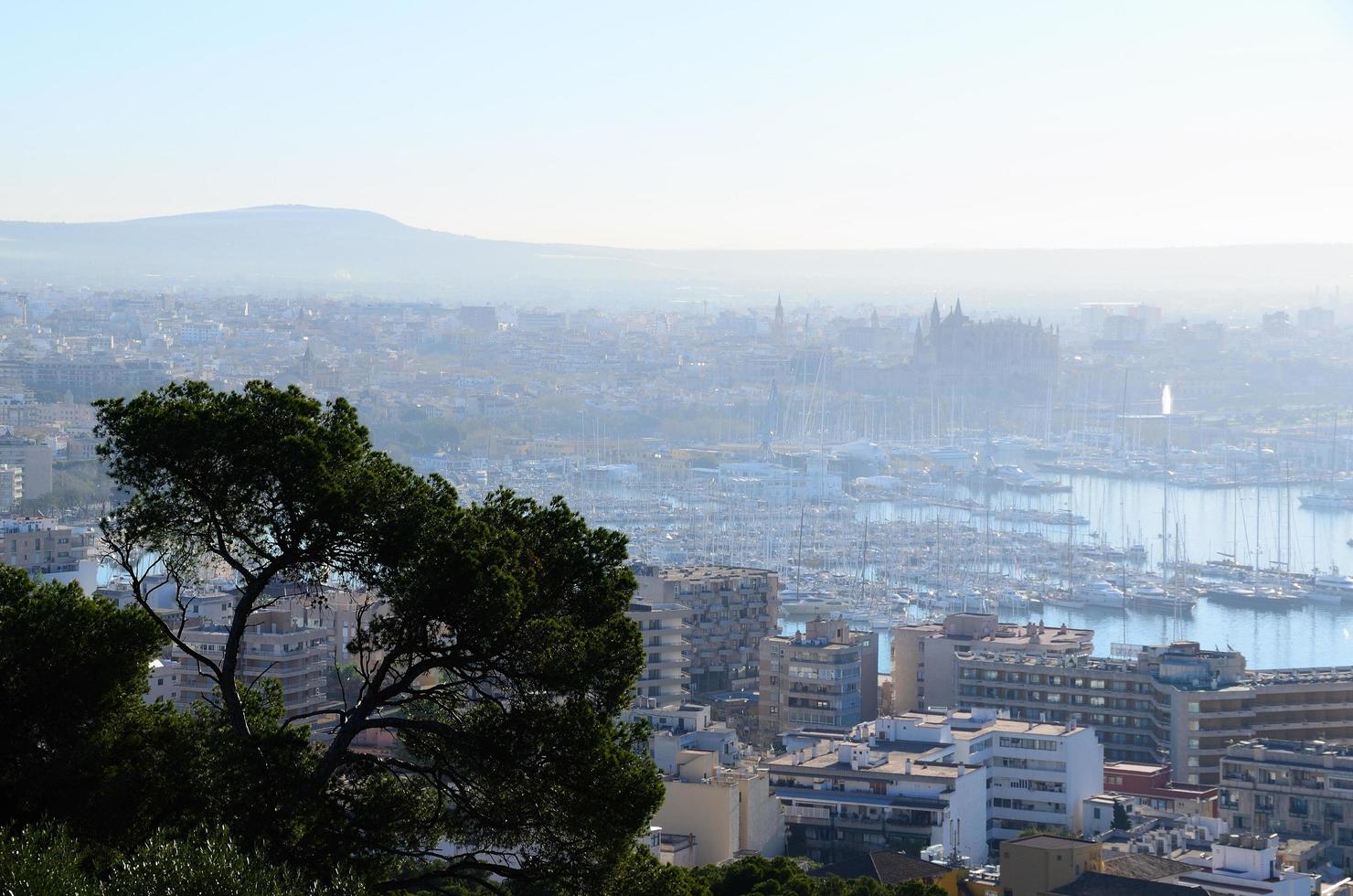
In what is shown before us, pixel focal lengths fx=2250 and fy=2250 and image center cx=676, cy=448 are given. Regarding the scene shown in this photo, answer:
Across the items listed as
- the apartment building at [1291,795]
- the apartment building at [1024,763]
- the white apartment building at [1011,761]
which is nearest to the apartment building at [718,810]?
the white apartment building at [1011,761]

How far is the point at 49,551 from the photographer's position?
16.4m

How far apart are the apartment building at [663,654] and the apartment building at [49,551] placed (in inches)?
173

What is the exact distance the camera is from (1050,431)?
156 ft

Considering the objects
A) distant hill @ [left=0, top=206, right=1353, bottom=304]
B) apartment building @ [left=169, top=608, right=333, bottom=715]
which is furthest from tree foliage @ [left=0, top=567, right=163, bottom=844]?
distant hill @ [left=0, top=206, right=1353, bottom=304]

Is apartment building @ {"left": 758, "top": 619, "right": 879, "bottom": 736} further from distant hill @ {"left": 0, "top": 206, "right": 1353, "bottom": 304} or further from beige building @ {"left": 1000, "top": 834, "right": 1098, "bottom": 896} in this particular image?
distant hill @ {"left": 0, "top": 206, "right": 1353, "bottom": 304}

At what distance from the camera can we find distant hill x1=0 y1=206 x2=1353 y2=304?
77875mm

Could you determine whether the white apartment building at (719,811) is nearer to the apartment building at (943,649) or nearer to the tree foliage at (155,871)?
the apartment building at (943,649)

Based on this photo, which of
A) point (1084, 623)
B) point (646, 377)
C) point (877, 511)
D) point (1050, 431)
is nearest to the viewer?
point (1084, 623)

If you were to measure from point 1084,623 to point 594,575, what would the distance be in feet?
65.7

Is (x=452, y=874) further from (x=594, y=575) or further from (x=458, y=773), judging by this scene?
(x=594, y=575)

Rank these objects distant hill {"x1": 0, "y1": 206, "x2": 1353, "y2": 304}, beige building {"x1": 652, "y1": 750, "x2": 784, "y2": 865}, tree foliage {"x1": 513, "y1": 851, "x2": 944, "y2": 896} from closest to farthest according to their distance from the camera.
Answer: tree foliage {"x1": 513, "y1": 851, "x2": 944, "y2": 896}
beige building {"x1": 652, "y1": 750, "x2": 784, "y2": 865}
distant hill {"x1": 0, "y1": 206, "x2": 1353, "y2": 304}

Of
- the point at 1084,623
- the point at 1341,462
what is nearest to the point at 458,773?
the point at 1084,623

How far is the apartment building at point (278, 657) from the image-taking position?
10.8 m

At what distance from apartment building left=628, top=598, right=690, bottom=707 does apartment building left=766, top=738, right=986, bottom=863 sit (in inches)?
143
